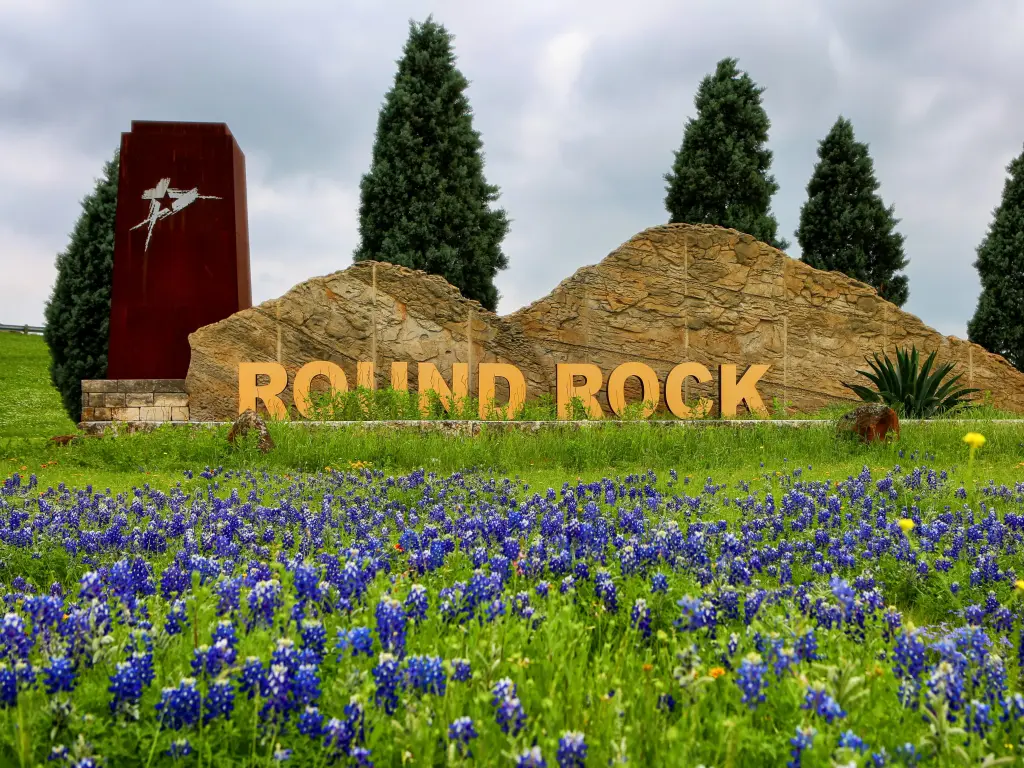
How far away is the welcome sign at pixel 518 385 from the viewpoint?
14.1 metres

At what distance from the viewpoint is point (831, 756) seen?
1766mm

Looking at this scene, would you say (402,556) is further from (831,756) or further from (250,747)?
(831,756)

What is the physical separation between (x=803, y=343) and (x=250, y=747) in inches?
605

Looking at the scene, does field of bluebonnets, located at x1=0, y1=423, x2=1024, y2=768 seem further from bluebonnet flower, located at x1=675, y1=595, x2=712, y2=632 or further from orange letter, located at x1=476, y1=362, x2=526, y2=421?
orange letter, located at x1=476, y1=362, x2=526, y2=421

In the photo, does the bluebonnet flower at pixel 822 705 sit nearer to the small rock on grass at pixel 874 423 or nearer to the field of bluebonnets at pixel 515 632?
the field of bluebonnets at pixel 515 632

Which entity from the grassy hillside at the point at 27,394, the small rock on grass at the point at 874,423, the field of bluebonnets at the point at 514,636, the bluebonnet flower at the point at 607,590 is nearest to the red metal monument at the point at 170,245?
the grassy hillside at the point at 27,394

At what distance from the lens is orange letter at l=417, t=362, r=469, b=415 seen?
14258 millimetres

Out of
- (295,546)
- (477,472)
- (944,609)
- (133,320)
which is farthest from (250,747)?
(133,320)

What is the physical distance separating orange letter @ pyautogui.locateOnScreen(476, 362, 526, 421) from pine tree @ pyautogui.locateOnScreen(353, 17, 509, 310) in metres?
5.72

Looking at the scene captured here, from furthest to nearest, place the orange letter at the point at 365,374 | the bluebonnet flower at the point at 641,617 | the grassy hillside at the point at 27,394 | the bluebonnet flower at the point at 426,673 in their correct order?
the grassy hillside at the point at 27,394 < the orange letter at the point at 365,374 < the bluebonnet flower at the point at 641,617 < the bluebonnet flower at the point at 426,673

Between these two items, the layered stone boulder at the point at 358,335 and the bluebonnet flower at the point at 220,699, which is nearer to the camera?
the bluebonnet flower at the point at 220,699

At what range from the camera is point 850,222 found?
2205 centimetres

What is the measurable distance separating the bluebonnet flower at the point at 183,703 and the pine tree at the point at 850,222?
22758mm

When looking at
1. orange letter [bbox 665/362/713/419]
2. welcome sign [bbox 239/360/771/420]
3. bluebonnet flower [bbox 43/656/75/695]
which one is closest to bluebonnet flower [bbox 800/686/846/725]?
bluebonnet flower [bbox 43/656/75/695]
